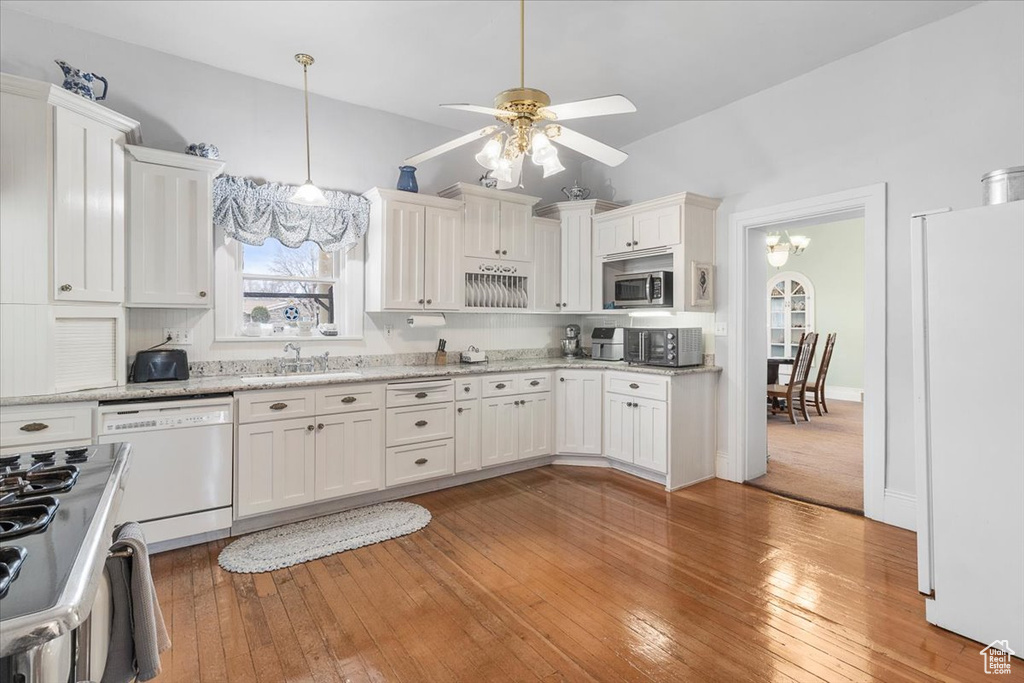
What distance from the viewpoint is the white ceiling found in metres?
2.88

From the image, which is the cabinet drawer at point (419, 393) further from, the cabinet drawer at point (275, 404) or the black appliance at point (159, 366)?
the black appliance at point (159, 366)

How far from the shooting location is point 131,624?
1.18 meters

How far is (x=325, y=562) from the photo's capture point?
2.77 meters

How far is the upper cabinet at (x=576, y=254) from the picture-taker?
192 inches

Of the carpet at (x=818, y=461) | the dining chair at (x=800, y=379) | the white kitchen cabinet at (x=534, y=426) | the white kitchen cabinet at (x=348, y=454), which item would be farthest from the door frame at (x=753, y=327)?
the white kitchen cabinet at (x=348, y=454)

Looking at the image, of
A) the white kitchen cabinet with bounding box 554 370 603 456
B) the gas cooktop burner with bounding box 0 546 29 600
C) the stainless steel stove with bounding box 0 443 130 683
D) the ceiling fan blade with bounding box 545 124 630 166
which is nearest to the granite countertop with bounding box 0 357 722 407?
the white kitchen cabinet with bounding box 554 370 603 456

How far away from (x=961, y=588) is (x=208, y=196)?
4.49 m

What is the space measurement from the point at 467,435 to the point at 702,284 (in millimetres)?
2354

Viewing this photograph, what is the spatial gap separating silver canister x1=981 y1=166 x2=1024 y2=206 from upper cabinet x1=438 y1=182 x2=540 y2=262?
3184 millimetres

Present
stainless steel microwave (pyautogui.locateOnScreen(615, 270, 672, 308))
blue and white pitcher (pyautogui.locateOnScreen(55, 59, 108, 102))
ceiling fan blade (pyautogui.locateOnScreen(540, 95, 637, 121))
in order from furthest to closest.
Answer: stainless steel microwave (pyautogui.locateOnScreen(615, 270, 672, 308)) → blue and white pitcher (pyautogui.locateOnScreen(55, 59, 108, 102)) → ceiling fan blade (pyautogui.locateOnScreen(540, 95, 637, 121))

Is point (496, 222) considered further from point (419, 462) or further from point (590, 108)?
point (590, 108)

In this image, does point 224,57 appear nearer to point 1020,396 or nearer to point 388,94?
point 388,94

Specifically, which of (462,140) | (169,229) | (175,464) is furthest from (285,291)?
(462,140)

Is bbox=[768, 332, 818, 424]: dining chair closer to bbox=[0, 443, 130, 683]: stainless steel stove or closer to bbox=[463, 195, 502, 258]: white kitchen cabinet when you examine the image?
bbox=[463, 195, 502, 258]: white kitchen cabinet
